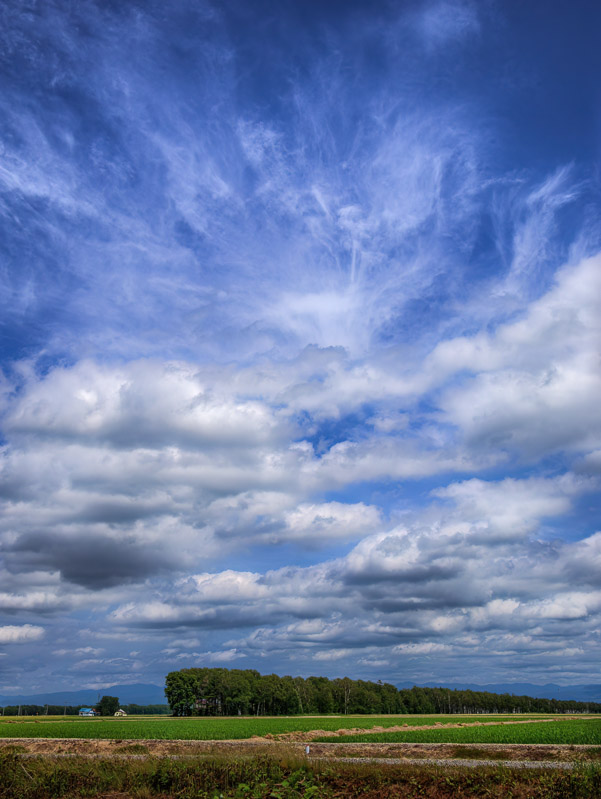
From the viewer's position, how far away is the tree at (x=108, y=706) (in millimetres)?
195750

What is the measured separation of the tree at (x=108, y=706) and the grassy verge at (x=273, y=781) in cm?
20138

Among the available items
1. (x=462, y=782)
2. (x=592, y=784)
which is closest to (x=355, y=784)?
(x=462, y=782)

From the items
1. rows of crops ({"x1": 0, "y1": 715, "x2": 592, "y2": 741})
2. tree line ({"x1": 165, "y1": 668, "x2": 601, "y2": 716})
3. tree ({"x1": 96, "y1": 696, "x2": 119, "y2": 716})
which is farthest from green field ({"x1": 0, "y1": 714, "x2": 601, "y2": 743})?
tree ({"x1": 96, "y1": 696, "x2": 119, "y2": 716})

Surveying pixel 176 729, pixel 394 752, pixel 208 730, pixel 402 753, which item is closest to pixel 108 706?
pixel 176 729

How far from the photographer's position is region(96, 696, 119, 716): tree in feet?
642

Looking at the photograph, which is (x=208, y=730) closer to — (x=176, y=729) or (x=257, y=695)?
(x=176, y=729)

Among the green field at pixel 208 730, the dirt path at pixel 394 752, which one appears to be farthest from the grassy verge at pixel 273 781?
the green field at pixel 208 730

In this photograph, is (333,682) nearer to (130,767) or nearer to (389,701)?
(389,701)

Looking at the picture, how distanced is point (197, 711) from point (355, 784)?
165245mm

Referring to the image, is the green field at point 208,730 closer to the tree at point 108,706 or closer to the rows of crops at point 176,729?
the rows of crops at point 176,729

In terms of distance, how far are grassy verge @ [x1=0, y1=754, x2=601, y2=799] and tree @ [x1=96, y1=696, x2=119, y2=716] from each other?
201382 mm

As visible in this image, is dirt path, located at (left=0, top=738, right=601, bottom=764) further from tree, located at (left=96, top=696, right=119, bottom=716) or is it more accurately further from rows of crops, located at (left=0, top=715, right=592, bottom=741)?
tree, located at (left=96, top=696, right=119, bottom=716)

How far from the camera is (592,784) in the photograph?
17.1 metres

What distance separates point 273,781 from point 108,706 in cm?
20950
